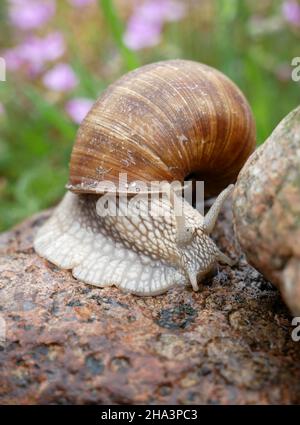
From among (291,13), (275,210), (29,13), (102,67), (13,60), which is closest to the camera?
(275,210)

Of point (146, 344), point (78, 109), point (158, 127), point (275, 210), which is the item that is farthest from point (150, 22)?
point (146, 344)

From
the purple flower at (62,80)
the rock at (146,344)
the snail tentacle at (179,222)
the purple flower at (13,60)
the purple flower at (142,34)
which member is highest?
the purple flower at (142,34)

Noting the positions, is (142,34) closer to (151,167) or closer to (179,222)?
(151,167)

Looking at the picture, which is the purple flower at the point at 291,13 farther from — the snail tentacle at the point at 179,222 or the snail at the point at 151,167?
the snail tentacle at the point at 179,222

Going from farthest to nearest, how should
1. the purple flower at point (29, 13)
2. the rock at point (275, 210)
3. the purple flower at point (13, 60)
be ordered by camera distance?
the purple flower at point (29, 13), the purple flower at point (13, 60), the rock at point (275, 210)

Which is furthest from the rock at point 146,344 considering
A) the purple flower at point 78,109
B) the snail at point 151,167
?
the purple flower at point 78,109

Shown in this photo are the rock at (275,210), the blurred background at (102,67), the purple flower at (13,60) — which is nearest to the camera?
the rock at (275,210)

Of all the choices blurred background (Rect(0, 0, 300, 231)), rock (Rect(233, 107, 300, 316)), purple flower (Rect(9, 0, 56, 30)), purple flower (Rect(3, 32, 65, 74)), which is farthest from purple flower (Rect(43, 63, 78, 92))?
rock (Rect(233, 107, 300, 316))
